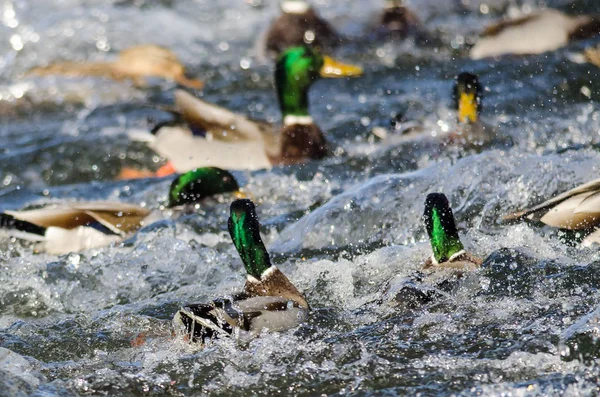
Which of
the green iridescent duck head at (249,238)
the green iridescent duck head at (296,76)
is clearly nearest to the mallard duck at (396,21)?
the green iridescent duck head at (296,76)

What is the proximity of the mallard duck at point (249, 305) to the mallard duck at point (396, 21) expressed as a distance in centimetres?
478

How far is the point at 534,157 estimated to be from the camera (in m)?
5.27

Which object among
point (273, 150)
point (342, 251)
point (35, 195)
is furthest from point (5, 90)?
point (342, 251)

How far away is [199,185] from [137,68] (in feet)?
10.2

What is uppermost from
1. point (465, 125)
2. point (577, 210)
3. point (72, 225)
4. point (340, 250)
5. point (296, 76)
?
point (296, 76)

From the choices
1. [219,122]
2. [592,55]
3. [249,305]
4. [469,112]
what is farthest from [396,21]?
[249,305]

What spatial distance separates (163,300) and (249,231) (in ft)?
1.69

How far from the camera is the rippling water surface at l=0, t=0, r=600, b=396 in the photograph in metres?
3.64

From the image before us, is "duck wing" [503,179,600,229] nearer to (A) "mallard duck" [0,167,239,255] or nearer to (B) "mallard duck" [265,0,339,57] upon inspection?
(A) "mallard duck" [0,167,239,255]

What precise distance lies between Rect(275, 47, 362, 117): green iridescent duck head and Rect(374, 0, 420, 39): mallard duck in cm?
207

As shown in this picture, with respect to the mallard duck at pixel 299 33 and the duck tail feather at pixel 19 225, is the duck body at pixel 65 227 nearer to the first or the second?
the duck tail feather at pixel 19 225

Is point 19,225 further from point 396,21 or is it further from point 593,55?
point 396,21

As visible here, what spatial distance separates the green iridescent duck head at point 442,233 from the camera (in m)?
4.32

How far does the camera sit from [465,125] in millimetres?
6262
